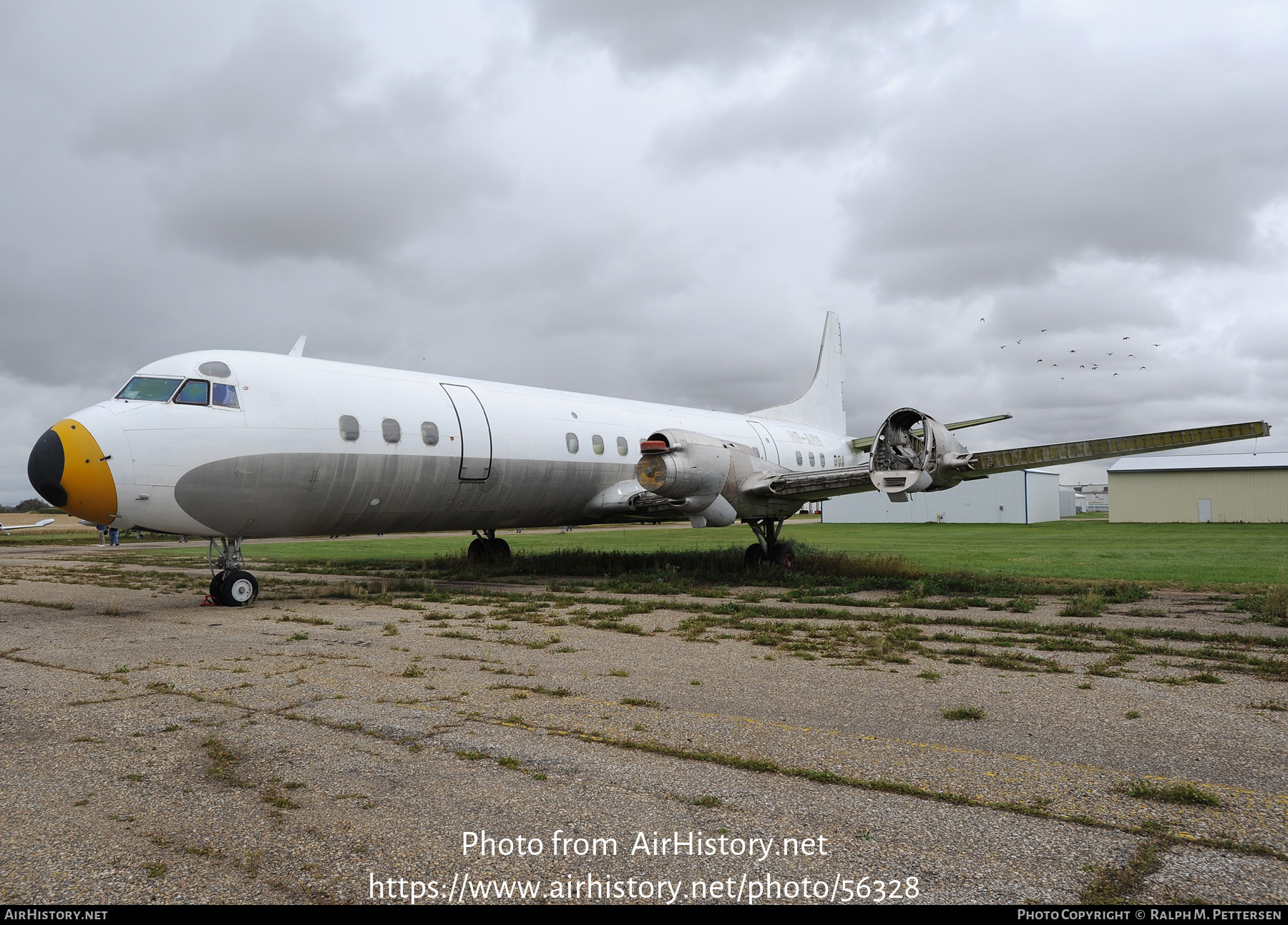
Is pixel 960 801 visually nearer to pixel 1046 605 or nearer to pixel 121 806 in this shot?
pixel 121 806

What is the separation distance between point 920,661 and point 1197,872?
4.87 meters

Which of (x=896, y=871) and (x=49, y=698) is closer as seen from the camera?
(x=896, y=871)

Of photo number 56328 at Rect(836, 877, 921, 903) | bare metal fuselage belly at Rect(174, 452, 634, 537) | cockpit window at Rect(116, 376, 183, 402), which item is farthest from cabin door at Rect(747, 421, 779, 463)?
photo number 56328 at Rect(836, 877, 921, 903)

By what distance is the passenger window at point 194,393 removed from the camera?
11.9 metres

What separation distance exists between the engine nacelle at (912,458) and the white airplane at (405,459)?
0.03m

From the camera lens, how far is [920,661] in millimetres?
8258

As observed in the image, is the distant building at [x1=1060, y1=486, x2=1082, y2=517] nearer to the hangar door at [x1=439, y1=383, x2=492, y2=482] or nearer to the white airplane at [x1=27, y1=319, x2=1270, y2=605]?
the white airplane at [x1=27, y1=319, x2=1270, y2=605]

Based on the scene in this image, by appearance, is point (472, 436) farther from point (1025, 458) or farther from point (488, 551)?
point (1025, 458)

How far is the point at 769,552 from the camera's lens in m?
18.9

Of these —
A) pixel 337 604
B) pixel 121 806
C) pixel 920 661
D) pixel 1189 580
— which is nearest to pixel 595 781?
pixel 121 806

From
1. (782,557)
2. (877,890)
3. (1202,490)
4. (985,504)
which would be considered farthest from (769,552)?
(1202,490)

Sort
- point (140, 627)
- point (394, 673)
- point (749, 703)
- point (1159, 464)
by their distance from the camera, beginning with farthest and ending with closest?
point (1159, 464) < point (140, 627) < point (394, 673) < point (749, 703)

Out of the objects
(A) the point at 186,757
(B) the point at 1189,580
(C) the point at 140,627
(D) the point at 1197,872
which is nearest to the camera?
(D) the point at 1197,872

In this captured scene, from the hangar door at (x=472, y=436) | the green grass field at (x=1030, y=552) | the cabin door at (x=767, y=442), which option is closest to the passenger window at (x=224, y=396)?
the hangar door at (x=472, y=436)
